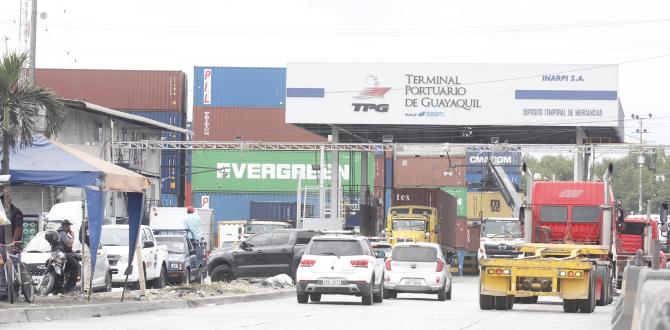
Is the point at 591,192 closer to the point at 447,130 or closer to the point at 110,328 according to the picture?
the point at 110,328

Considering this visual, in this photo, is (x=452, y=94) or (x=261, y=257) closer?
(x=261, y=257)

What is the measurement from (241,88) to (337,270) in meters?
55.5

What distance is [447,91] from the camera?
58.6 metres

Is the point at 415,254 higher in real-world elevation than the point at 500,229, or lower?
lower

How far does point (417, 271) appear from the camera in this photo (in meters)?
31.5

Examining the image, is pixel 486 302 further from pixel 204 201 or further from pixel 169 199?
pixel 169 199

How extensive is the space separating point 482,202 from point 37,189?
107ft

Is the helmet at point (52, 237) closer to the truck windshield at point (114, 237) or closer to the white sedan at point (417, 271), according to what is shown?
the truck windshield at point (114, 237)

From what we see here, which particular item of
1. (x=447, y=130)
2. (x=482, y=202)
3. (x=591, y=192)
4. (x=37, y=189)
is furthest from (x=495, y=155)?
(x=591, y=192)

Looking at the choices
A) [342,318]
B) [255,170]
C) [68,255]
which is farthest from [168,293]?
[255,170]

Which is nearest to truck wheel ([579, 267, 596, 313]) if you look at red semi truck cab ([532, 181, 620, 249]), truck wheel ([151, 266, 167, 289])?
red semi truck cab ([532, 181, 620, 249])

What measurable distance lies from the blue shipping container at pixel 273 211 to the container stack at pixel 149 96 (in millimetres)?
5250

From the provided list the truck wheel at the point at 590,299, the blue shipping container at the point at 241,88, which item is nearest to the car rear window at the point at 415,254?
the truck wheel at the point at 590,299

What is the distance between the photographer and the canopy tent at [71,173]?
20516 millimetres
